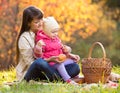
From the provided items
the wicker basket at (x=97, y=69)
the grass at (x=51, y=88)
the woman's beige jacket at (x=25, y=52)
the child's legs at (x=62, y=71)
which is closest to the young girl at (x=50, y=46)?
the child's legs at (x=62, y=71)

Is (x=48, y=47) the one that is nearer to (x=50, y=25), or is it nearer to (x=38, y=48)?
(x=38, y=48)

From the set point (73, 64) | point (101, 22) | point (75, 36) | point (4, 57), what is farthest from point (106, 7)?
point (73, 64)

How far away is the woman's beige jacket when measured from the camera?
657 cm

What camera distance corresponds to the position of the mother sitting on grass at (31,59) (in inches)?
251

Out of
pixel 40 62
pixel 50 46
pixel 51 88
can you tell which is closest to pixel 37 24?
pixel 50 46

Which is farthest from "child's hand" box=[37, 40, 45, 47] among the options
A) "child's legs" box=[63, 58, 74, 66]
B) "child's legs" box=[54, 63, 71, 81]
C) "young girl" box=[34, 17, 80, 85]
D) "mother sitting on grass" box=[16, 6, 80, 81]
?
"child's legs" box=[63, 58, 74, 66]

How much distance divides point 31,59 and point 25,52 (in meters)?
0.13

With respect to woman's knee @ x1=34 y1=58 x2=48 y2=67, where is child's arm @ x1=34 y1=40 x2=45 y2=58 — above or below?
above

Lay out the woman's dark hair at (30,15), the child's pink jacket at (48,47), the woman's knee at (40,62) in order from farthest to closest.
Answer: the woman's dark hair at (30,15)
the child's pink jacket at (48,47)
the woman's knee at (40,62)

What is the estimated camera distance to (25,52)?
21.6 ft

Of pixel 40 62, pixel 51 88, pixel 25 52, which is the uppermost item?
pixel 25 52

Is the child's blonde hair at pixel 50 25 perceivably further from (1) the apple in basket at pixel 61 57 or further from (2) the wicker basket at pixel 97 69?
(2) the wicker basket at pixel 97 69

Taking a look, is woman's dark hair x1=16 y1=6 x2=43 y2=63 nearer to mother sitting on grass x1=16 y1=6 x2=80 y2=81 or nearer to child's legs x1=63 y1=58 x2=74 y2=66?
mother sitting on grass x1=16 y1=6 x2=80 y2=81

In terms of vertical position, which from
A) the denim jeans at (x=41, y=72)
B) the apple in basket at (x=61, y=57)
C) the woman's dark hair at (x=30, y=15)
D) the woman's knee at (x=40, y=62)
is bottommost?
the denim jeans at (x=41, y=72)
